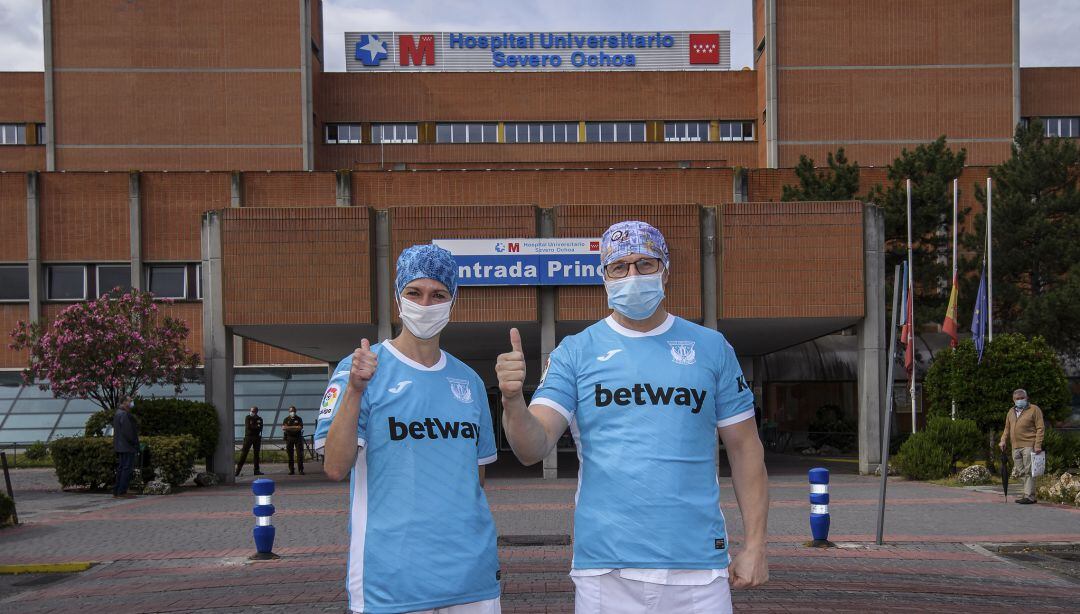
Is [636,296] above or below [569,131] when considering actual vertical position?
below

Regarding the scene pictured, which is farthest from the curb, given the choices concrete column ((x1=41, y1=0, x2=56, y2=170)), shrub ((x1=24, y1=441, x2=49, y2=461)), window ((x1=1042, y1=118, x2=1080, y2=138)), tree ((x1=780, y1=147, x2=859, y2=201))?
window ((x1=1042, y1=118, x2=1080, y2=138))

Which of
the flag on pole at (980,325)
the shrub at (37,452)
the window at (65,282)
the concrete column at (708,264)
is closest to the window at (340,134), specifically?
the window at (65,282)

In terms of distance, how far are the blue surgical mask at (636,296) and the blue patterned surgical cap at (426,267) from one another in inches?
27.9

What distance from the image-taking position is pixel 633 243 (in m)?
4.36

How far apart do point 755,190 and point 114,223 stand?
24112 mm

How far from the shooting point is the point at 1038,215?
35.7 meters

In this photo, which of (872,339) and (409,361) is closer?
(409,361)

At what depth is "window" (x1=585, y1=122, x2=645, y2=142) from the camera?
57438mm

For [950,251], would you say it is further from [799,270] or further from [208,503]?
[208,503]

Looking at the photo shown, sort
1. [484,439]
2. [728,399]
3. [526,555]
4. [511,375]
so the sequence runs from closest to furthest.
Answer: [511,375], [728,399], [484,439], [526,555]

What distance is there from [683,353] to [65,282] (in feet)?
141

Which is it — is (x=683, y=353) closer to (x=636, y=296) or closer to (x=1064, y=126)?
(x=636, y=296)

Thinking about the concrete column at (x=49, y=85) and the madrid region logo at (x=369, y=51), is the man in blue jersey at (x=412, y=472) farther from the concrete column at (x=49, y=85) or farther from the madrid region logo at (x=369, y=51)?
the madrid region logo at (x=369, y=51)

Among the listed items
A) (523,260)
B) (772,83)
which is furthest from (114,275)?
(772,83)
